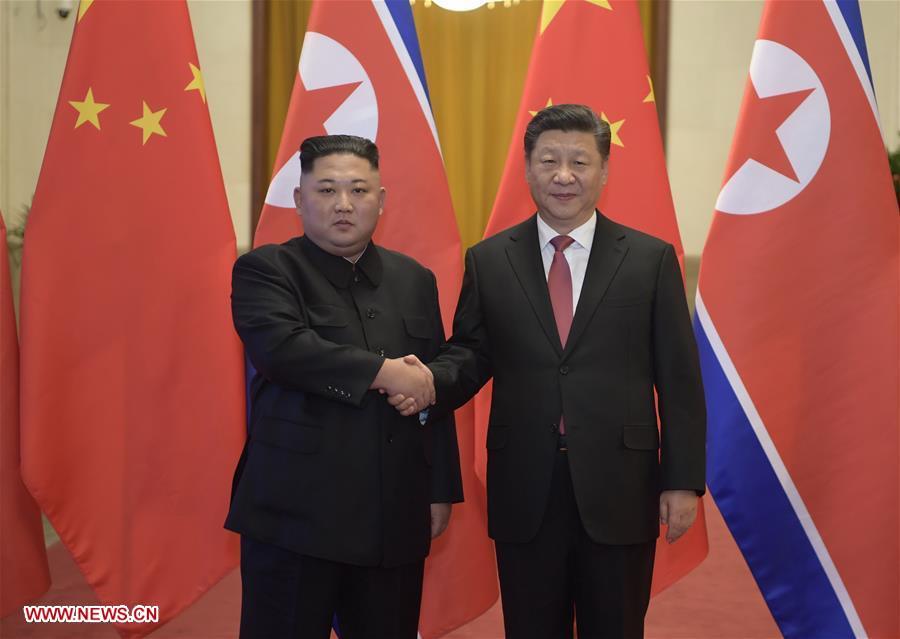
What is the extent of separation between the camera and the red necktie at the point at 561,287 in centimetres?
194

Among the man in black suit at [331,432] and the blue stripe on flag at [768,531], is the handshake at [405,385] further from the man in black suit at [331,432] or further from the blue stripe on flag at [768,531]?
the blue stripe on flag at [768,531]

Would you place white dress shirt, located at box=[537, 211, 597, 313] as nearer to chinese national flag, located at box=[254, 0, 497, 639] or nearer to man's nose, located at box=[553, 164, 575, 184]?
man's nose, located at box=[553, 164, 575, 184]

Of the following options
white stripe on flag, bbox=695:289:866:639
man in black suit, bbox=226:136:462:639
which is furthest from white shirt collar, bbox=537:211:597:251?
white stripe on flag, bbox=695:289:866:639

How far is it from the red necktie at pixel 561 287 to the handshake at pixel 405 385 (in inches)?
13.1

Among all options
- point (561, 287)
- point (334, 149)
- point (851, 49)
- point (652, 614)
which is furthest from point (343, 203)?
point (652, 614)

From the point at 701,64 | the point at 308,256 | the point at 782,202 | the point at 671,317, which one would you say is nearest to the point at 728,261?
the point at 782,202

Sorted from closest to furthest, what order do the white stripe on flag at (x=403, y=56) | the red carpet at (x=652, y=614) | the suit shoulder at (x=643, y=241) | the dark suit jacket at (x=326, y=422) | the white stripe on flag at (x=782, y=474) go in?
the dark suit jacket at (x=326, y=422) → the suit shoulder at (x=643, y=241) → the white stripe on flag at (x=782, y=474) → the white stripe on flag at (x=403, y=56) → the red carpet at (x=652, y=614)

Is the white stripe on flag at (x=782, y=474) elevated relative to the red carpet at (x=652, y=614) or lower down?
elevated

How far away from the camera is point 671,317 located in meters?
1.91

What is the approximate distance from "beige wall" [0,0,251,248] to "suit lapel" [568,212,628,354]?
3.50m

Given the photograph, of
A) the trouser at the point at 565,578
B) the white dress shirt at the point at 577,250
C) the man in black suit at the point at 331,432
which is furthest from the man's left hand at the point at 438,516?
the white dress shirt at the point at 577,250

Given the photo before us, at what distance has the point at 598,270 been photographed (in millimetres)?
1938

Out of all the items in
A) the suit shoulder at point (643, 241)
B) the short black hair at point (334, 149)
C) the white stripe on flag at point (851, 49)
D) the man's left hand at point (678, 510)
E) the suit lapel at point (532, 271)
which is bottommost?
the man's left hand at point (678, 510)

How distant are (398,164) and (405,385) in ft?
3.50
